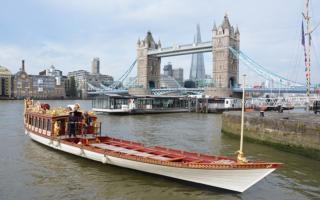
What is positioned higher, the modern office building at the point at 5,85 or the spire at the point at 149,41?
the spire at the point at 149,41

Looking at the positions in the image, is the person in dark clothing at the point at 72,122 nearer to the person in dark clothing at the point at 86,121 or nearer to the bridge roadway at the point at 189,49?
the person in dark clothing at the point at 86,121

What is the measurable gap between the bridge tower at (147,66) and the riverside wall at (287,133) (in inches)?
4177

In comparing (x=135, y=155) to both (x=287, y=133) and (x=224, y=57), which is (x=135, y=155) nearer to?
(x=287, y=133)

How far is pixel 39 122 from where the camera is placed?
2088cm

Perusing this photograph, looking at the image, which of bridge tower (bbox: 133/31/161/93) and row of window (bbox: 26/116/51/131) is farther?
bridge tower (bbox: 133/31/161/93)

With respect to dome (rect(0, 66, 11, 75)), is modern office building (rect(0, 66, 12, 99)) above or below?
below

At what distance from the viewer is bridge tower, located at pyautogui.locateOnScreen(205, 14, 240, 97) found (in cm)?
10494

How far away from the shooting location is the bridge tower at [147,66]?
435 feet

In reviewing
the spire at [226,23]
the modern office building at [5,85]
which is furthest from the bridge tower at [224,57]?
the modern office building at [5,85]

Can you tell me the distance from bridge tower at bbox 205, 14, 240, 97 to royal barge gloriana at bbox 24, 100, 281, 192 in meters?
84.0

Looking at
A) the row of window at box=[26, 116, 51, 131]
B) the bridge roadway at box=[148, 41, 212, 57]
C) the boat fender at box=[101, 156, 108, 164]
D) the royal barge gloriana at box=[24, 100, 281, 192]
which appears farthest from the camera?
the bridge roadway at box=[148, 41, 212, 57]

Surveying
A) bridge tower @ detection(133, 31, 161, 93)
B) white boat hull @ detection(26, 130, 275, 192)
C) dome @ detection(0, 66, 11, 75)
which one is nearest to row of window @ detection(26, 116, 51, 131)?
white boat hull @ detection(26, 130, 275, 192)

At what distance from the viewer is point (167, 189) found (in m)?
12.3

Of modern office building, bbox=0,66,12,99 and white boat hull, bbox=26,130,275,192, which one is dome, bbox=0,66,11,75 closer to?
modern office building, bbox=0,66,12,99
